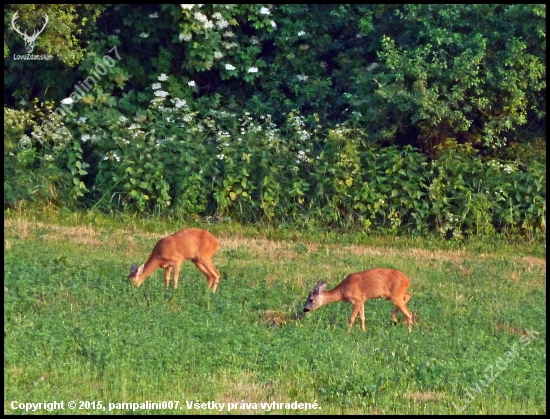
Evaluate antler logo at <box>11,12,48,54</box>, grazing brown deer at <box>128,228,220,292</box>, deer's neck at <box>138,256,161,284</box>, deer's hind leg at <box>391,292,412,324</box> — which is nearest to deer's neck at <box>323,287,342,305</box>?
deer's hind leg at <box>391,292,412,324</box>

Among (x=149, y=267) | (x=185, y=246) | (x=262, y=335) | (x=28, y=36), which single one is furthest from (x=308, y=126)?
(x=262, y=335)

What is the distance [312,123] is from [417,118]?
243 cm

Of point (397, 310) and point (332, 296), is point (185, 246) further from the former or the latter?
point (397, 310)

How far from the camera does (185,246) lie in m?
13.0

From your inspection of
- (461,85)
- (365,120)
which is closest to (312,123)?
(365,120)

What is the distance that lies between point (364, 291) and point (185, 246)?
2.36 m

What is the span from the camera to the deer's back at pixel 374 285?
1183cm

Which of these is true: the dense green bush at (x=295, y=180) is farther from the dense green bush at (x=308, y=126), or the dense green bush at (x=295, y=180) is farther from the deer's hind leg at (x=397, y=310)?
the deer's hind leg at (x=397, y=310)

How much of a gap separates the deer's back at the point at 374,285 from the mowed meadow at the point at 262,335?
14.2 inches

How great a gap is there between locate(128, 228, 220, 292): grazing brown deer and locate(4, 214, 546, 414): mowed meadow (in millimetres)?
195

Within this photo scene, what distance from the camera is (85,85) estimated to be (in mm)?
19969

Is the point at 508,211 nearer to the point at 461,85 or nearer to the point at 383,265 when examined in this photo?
the point at 461,85

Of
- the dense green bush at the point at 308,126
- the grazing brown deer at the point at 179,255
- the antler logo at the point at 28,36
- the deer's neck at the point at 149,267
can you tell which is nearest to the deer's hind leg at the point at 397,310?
the grazing brown deer at the point at 179,255

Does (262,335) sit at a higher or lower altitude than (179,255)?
lower
